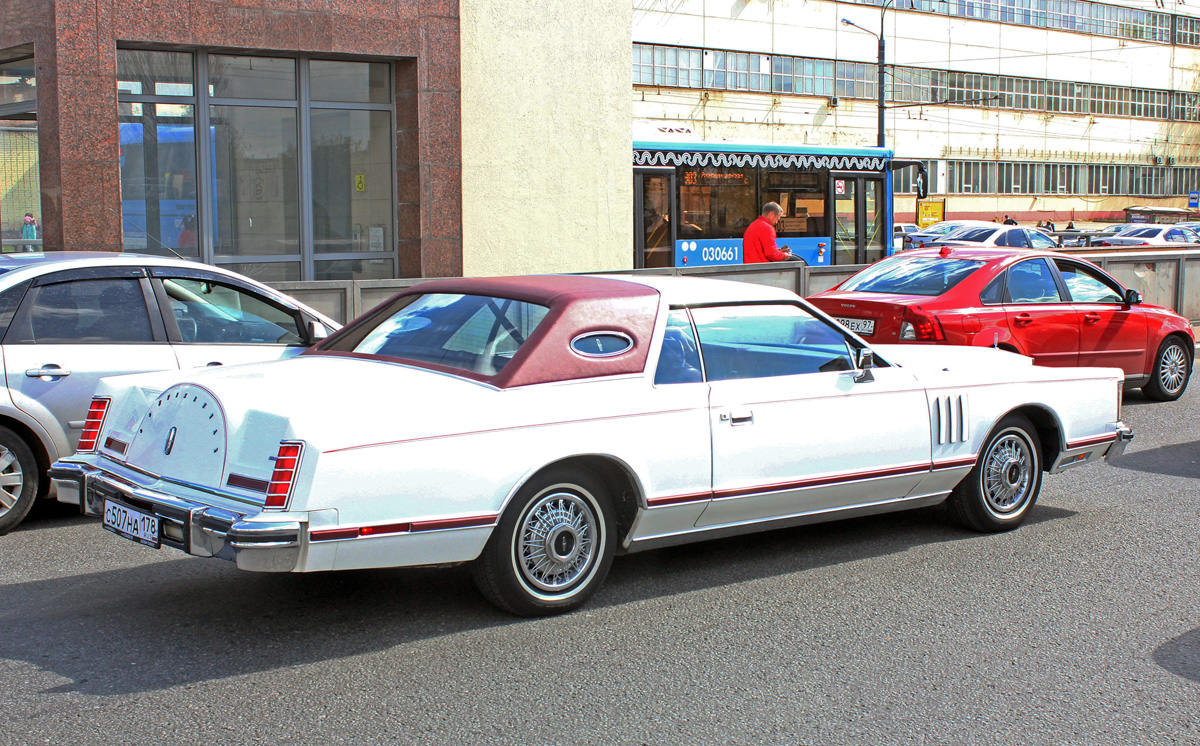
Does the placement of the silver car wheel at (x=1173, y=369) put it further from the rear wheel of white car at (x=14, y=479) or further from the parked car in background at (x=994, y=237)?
the parked car in background at (x=994, y=237)

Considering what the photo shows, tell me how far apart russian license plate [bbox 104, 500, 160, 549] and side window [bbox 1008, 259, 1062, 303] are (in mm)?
7786

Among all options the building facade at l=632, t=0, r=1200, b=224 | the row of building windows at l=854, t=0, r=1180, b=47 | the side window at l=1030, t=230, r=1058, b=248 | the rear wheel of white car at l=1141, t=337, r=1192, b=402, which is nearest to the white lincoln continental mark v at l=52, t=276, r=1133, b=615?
the rear wheel of white car at l=1141, t=337, r=1192, b=402

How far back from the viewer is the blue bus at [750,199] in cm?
1773

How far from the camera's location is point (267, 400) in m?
4.65

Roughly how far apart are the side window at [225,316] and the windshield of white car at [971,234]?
85.2 ft

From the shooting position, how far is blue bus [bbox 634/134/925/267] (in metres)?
17.7

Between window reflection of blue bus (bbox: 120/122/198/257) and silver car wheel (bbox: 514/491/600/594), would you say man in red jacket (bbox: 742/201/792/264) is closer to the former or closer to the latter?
window reflection of blue bus (bbox: 120/122/198/257)

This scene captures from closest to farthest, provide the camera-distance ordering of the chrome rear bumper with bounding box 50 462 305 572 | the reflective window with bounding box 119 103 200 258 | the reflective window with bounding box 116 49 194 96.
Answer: the chrome rear bumper with bounding box 50 462 305 572 < the reflective window with bounding box 116 49 194 96 < the reflective window with bounding box 119 103 200 258

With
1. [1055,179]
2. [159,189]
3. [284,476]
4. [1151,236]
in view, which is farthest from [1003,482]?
[1055,179]

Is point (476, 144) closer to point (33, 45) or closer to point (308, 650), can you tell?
point (33, 45)

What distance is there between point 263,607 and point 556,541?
1302 mm

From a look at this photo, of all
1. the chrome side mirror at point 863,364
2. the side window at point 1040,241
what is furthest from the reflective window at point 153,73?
the side window at point 1040,241

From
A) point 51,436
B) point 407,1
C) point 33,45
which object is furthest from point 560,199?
point 51,436

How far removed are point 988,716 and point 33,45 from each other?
41.8 ft
